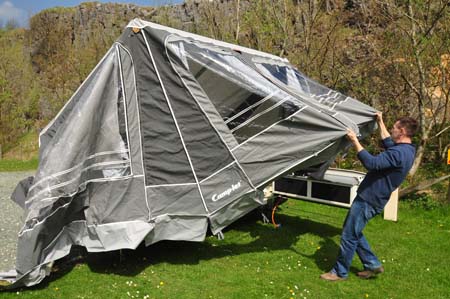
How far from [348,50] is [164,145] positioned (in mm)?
7869

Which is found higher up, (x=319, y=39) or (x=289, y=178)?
(x=319, y=39)

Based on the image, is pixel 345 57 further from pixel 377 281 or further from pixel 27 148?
pixel 27 148

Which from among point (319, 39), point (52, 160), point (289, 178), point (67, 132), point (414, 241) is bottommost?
point (414, 241)

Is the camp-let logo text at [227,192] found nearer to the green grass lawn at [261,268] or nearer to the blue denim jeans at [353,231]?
the green grass lawn at [261,268]

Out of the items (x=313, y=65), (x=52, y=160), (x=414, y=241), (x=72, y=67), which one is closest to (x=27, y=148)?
(x=72, y=67)

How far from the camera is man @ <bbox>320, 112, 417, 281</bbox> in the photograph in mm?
4189

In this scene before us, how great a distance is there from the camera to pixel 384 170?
431 cm

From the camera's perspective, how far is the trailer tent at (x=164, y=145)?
4.41 m

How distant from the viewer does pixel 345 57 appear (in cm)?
1080

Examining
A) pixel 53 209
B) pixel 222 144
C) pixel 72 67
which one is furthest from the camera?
pixel 72 67

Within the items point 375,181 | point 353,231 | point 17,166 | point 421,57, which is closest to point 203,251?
point 353,231

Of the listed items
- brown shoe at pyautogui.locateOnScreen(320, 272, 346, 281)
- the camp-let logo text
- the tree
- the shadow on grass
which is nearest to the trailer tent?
the camp-let logo text

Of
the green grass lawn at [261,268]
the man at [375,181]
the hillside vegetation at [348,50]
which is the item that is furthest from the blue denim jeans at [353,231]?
the hillside vegetation at [348,50]

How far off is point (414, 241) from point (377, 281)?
1740 mm
